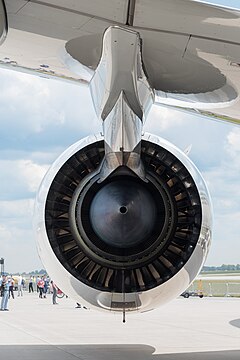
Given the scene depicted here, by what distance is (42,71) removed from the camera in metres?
7.09

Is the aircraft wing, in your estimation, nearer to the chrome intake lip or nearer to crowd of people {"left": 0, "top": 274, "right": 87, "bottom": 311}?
the chrome intake lip

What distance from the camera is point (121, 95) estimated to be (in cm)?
538

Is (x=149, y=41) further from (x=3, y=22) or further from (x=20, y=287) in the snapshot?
(x=20, y=287)

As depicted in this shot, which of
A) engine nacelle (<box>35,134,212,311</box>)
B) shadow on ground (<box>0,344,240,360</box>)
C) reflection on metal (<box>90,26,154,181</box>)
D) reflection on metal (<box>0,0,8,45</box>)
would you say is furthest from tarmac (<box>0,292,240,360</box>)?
reflection on metal (<box>0,0,8,45</box>)

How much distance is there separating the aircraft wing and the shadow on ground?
11.5ft

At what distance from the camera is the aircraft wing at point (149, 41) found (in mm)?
4961

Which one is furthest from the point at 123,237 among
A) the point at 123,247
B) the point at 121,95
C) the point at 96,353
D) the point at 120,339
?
the point at 120,339

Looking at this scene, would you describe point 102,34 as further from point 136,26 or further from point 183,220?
point 183,220

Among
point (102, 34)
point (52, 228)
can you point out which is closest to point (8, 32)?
point (102, 34)

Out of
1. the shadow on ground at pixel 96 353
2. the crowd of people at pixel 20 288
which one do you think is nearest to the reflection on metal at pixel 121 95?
the shadow on ground at pixel 96 353

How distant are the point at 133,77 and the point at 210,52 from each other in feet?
2.67

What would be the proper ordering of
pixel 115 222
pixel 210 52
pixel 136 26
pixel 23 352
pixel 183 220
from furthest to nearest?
pixel 23 352, pixel 183 220, pixel 115 222, pixel 210 52, pixel 136 26

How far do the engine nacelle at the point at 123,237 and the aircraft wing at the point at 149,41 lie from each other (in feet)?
2.73

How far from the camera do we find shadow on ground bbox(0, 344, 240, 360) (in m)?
8.52
